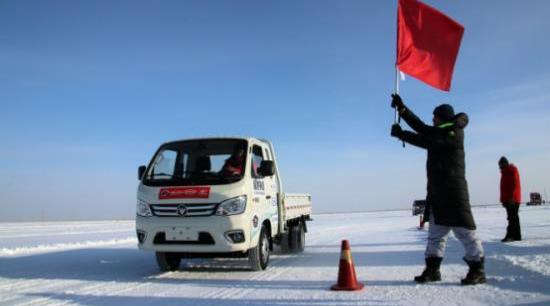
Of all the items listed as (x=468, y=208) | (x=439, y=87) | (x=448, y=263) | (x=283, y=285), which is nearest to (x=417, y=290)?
(x=468, y=208)

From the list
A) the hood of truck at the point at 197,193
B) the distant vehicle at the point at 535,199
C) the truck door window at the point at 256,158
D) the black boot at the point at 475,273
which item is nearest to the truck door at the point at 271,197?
the truck door window at the point at 256,158

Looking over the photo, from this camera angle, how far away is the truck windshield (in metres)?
7.61

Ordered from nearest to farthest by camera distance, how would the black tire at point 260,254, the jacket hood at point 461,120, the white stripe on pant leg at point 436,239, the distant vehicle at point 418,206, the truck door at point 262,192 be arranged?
the jacket hood at point 461,120
the white stripe on pant leg at point 436,239
the black tire at point 260,254
the truck door at point 262,192
the distant vehicle at point 418,206

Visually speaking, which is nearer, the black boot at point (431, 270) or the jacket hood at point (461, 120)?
the jacket hood at point (461, 120)

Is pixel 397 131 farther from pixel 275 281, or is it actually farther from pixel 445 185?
pixel 275 281

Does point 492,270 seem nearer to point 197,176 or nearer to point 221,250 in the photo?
point 221,250

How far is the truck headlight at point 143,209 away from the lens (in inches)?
296

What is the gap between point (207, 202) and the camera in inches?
285

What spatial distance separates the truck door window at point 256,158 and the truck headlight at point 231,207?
81 cm

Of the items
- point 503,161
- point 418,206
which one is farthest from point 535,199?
point 503,161

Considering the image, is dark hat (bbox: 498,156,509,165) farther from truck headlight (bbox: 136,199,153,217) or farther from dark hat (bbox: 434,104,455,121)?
truck headlight (bbox: 136,199,153,217)

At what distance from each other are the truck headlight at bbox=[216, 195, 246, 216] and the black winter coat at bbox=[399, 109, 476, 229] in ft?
8.60

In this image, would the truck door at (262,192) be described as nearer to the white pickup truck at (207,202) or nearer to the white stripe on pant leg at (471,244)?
the white pickup truck at (207,202)

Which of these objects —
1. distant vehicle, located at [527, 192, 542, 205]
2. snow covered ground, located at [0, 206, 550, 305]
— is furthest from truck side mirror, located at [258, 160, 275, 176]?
distant vehicle, located at [527, 192, 542, 205]
